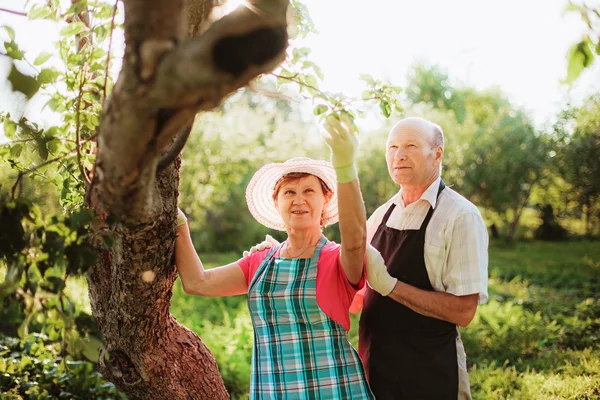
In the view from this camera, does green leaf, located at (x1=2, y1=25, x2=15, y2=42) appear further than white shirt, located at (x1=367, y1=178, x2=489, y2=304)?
No

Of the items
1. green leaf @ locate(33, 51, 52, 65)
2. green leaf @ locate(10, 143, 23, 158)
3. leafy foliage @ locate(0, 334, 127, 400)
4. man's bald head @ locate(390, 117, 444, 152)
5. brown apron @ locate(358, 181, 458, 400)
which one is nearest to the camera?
green leaf @ locate(33, 51, 52, 65)

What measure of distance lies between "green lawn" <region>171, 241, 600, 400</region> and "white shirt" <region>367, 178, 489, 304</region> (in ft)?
7.07

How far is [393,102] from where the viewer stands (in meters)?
2.30

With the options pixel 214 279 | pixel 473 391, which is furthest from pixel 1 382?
pixel 473 391

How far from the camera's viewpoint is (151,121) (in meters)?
1.33

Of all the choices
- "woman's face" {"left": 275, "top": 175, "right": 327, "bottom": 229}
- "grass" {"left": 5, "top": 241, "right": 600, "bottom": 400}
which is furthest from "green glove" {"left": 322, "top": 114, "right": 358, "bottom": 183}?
"grass" {"left": 5, "top": 241, "right": 600, "bottom": 400}

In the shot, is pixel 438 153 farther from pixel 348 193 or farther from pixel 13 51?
pixel 13 51

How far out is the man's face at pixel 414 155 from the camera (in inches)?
108

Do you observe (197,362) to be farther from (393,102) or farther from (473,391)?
(473,391)

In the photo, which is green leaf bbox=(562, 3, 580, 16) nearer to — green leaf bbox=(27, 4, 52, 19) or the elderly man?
the elderly man

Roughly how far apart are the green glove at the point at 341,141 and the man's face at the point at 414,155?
2.62 feet

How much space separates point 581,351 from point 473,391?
1.87 m

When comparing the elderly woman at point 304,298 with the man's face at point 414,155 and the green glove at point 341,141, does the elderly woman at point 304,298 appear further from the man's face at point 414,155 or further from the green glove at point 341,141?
the man's face at point 414,155

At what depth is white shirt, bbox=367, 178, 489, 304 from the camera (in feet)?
8.08
